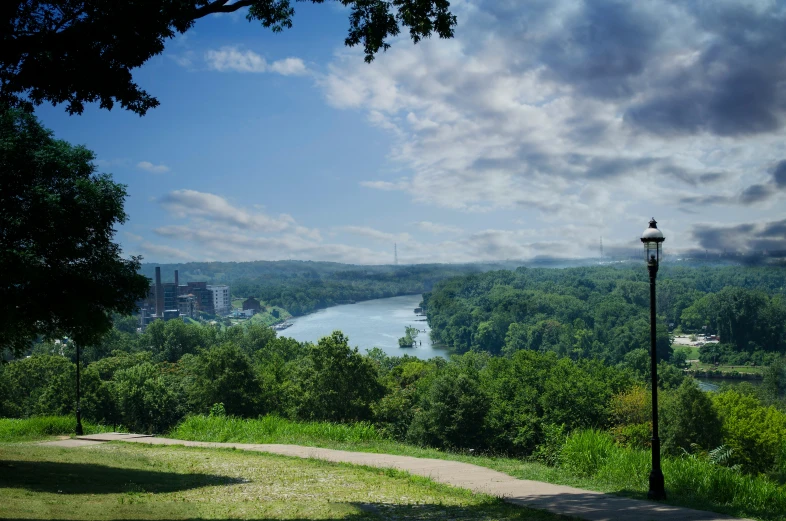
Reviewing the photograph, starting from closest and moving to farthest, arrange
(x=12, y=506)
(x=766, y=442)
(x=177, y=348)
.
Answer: (x=12, y=506), (x=766, y=442), (x=177, y=348)

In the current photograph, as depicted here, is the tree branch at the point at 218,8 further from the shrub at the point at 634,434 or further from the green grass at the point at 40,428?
the shrub at the point at 634,434

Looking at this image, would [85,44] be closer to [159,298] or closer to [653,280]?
[653,280]

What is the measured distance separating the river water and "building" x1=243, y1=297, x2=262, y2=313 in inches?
652

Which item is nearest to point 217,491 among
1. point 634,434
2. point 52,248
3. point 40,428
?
point 52,248

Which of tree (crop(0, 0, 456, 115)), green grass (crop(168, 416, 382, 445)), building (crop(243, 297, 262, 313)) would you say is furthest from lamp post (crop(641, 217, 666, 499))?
building (crop(243, 297, 262, 313))

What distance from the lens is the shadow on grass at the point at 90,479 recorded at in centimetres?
954

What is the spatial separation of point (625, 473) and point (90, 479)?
9.01m

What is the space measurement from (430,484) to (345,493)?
1.70 meters

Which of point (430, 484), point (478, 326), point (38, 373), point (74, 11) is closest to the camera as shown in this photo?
point (74, 11)

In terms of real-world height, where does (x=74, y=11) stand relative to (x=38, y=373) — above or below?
above

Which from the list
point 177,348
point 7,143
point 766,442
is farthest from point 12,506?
point 177,348

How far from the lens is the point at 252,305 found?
187000mm

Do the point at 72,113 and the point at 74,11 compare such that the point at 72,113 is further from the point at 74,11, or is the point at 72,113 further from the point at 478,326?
the point at 478,326

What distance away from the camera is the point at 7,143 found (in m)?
13.3
